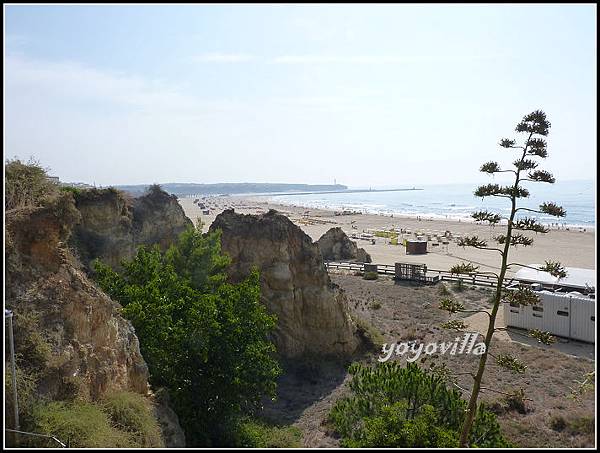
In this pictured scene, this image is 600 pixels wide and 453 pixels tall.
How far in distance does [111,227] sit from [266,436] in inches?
555

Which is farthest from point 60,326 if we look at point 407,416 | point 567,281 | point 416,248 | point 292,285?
point 416,248

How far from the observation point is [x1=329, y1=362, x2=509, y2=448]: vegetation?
339 inches

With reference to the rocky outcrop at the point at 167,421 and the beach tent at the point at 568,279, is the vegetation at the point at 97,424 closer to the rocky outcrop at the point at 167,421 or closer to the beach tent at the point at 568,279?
the rocky outcrop at the point at 167,421

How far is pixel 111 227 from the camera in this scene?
75.2 ft

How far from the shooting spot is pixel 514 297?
27.0 feet

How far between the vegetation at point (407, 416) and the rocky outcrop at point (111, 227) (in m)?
13.8

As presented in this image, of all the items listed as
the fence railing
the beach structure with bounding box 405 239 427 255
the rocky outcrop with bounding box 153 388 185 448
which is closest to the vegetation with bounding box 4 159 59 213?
the rocky outcrop with bounding box 153 388 185 448

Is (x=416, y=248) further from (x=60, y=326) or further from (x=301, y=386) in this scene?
(x=60, y=326)

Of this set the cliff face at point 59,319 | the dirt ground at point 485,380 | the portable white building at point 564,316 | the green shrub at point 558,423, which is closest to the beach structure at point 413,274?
the dirt ground at point 485,380

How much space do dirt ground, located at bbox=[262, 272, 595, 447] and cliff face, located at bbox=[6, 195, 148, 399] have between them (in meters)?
6.26

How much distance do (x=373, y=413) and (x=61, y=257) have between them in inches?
290

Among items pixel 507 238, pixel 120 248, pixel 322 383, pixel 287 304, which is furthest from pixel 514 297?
pixel 120 248

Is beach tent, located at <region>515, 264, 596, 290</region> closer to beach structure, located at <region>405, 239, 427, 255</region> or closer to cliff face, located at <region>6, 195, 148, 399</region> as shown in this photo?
cliff face, located at <region>6, 195, 148, 399</region>

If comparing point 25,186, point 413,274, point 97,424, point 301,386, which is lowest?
point 301,386
